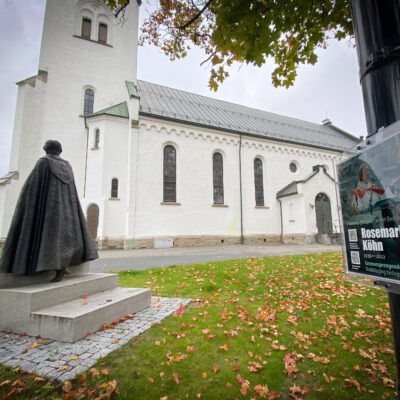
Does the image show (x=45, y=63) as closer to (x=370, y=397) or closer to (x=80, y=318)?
(x=80, y=318)

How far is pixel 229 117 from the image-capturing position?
2009cm

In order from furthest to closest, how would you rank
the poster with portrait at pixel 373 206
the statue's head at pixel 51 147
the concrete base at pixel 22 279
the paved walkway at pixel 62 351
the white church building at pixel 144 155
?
the white church building at pixel 144 155 → the statue's head at pixel 51 147 → the concrete base at pixel 22 279 → the paved walkway at pixel 62 351 → the poster with portrait at pixel 373 206

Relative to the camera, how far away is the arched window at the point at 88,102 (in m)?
16.1

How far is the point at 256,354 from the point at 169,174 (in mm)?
13448

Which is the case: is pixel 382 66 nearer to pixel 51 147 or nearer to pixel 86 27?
pixel 51 147

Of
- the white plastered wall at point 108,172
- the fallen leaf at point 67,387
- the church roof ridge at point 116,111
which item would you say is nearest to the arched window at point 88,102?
the church roof ridge at point 116,111

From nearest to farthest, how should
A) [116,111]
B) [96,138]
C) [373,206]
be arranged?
[373,206]
[96,138]
[116,111]

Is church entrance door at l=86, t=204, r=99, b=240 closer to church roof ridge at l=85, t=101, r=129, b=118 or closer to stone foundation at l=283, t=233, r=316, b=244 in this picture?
A: church roof ridge at l=85, t=101, r=129, b=118

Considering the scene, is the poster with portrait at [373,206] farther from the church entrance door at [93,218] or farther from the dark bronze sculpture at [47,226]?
the church entrance door at [93,218]

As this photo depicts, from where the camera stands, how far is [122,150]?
14406mm

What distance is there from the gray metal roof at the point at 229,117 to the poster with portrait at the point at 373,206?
14822mm

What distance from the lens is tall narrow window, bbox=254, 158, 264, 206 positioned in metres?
17.9

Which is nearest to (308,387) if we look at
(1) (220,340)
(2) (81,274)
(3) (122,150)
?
(1) (220,340)

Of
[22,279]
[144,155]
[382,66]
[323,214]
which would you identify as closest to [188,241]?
[144,155]
